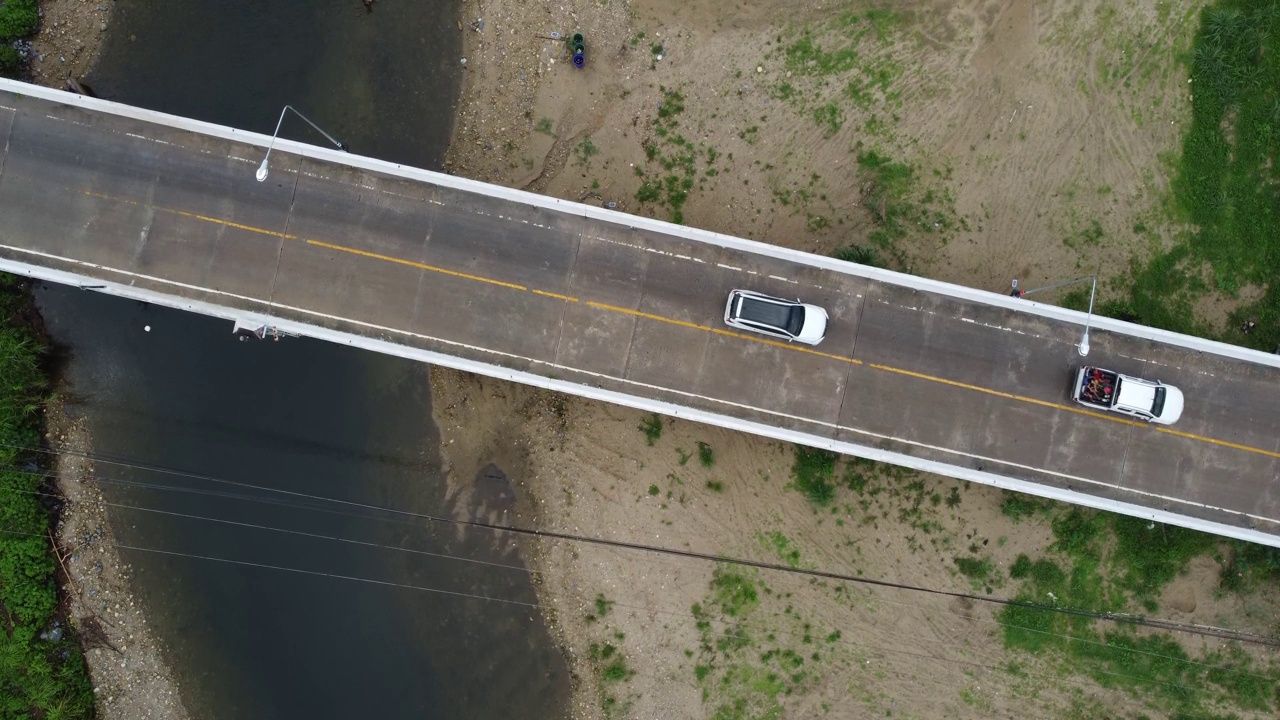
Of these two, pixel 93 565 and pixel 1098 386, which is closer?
pixel 1098 386

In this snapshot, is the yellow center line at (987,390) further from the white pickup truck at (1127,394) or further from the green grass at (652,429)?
the green grass at (652,429)

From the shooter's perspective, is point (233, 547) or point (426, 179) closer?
point (426, 179)

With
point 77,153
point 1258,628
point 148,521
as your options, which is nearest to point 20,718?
point 148,521

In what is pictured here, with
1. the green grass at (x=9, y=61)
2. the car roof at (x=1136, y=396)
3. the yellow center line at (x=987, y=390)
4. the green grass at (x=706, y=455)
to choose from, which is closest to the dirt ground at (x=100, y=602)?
the green grass at (x=9, y=61)

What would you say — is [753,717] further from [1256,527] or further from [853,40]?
[853,40]

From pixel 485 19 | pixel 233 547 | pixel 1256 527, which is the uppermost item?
pixel 485 19

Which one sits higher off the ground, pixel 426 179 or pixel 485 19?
pixel 485 19

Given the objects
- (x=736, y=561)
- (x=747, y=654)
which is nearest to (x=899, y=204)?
(x=736, y=561)

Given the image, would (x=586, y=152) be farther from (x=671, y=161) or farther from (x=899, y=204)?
(x=899, y=204)
